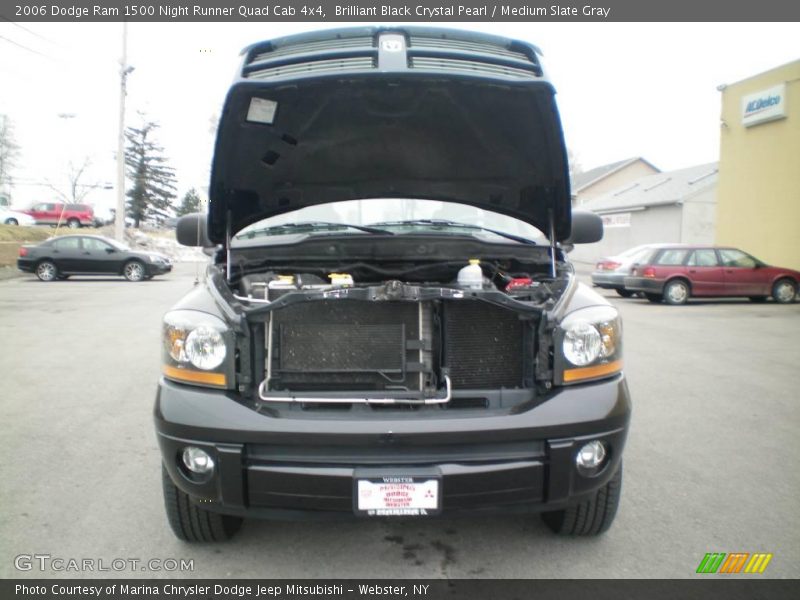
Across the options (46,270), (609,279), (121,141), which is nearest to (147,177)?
(121,141)

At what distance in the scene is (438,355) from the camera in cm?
277

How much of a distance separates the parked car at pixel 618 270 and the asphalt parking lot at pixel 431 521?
27.8 feet

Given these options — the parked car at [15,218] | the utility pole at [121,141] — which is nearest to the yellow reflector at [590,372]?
the utility pole at [121,141]

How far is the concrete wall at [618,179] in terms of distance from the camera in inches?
2080

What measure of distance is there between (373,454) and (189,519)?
3.51ft

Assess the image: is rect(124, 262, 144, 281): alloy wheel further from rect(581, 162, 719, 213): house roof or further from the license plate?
rect(581, 162, 719, 213): house roof

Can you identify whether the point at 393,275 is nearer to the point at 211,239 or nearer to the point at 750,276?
the point at 211,239

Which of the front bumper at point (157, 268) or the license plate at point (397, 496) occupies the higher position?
the front bumper at point (157, 268)

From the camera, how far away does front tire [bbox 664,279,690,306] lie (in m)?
14.7

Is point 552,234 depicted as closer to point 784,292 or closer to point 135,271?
point 784,292

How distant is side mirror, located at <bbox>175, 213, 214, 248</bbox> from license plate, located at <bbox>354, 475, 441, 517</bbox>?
79.9 inches

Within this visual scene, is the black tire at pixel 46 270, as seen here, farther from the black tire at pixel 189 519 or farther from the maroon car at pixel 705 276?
the black tire at pixel 189 519

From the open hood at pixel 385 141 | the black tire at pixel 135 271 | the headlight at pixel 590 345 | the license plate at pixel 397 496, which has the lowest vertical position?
the license plate at pixel 397 496

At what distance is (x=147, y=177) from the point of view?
57812 mm
